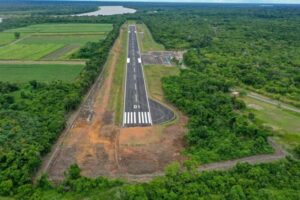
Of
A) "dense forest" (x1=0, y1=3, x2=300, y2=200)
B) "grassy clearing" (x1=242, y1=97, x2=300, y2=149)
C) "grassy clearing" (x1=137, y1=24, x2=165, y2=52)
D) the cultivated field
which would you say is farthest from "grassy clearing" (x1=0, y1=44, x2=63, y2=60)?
"grassy clearing" (x1=242, y1=97, x2=300, y2=149)

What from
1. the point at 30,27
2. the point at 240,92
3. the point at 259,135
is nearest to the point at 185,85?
the point at 240,92

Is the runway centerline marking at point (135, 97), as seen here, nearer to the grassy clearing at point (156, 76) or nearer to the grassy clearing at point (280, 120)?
the grassy clearing at point (156, 76)

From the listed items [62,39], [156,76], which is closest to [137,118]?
[156,76]

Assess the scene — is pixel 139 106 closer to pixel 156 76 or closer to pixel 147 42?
pixel 156 76

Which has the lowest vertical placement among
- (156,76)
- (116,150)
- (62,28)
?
(116,150)

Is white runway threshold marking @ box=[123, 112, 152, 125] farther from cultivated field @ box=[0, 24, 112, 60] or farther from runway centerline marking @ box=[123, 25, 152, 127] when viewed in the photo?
cultivated field @ box=[0, 24, 112, 60]

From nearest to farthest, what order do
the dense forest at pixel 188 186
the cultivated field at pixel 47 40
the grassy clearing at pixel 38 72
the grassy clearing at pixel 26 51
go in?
the dense forest at pixel 188 186 < the grassy clearing at pixel 38 72 < the grassy clearing at pixel 26 51 < the cultivated field at pixel 47 40

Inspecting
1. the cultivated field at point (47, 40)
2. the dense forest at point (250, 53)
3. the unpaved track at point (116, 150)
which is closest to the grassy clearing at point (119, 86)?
the unpaved track at point (116, 150)
